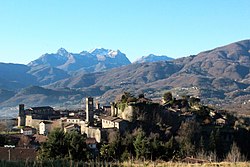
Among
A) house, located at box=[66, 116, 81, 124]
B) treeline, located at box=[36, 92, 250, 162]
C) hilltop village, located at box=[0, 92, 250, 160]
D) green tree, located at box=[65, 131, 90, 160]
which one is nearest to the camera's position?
green tree, located at box=[65, 131, 90, 160]

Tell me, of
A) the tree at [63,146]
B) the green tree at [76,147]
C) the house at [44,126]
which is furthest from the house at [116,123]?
the tree at [63,146]

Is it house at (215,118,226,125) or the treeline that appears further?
house at (215,118,226,125)

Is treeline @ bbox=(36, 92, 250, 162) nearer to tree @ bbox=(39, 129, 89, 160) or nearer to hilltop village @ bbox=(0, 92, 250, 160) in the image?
hilltop village @ bbox=(0, 92, 250, 160)

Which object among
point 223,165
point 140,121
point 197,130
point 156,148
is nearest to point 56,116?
point 140,121

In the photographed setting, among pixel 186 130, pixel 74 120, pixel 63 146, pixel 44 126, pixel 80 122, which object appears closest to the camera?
pixel 63 146

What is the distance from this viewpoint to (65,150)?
23.4 metres

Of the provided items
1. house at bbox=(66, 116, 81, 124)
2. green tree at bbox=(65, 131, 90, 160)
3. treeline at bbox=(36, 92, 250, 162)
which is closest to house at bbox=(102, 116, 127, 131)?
treeline at bbox=(36, 92, 250, 162)

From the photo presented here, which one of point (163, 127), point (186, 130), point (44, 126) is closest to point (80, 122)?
point (44, 126)

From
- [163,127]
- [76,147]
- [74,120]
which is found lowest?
[76,147]

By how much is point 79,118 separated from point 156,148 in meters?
28.1

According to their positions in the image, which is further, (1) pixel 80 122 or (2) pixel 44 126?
(2) pixel 44 126

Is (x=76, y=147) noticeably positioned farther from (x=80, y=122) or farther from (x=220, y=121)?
(x=220, y=121)

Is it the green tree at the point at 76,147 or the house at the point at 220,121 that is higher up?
the house at the point at 220,121

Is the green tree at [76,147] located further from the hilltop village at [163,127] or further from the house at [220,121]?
the house at [220,121]
